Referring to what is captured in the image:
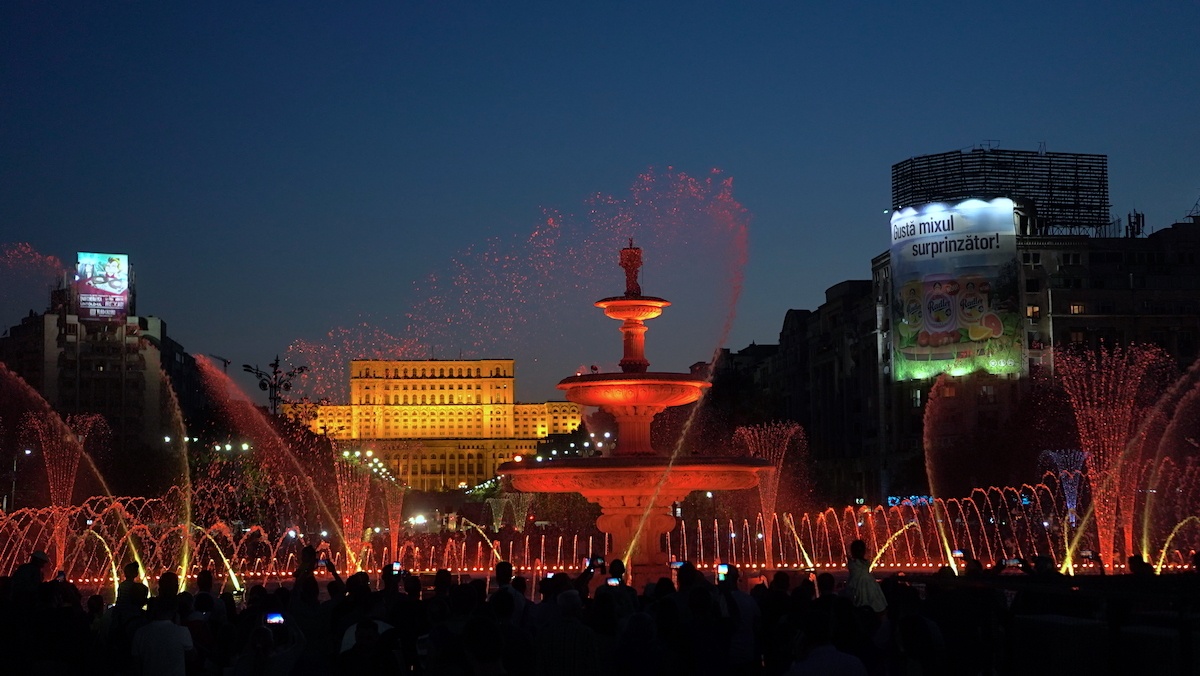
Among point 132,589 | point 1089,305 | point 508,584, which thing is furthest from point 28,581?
point 1089,305

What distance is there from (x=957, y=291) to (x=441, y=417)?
122m

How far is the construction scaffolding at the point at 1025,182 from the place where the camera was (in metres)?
85.0

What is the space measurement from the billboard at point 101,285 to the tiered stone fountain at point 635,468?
9023 centimetres

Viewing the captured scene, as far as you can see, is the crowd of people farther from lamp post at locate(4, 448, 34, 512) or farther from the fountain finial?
lamp post at locate(4, 448, 34, 512)

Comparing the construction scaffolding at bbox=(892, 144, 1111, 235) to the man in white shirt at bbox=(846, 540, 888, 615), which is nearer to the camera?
the man in white shirt at bbox=(846, 540, 888, 615)

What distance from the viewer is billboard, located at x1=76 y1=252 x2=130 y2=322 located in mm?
108062

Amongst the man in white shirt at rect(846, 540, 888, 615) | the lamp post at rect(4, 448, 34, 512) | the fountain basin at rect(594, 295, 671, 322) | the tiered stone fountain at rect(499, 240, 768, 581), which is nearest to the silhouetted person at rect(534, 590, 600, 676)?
the man in white shirt at rect(846, 540, 888, 615)

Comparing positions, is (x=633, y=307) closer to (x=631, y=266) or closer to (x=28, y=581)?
(x=631, y=266)

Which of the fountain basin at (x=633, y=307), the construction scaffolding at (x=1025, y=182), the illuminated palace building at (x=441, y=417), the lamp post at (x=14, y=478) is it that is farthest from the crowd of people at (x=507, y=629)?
the illuminated palace building at (x=441, y=417)

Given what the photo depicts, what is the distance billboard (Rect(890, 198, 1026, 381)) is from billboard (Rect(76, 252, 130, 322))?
57976 mm

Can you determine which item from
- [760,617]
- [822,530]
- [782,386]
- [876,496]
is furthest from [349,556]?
[782,386]

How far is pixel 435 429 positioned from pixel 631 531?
560 feet

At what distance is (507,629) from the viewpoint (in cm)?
941

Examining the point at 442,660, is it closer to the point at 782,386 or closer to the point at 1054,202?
the point at 1054,202
